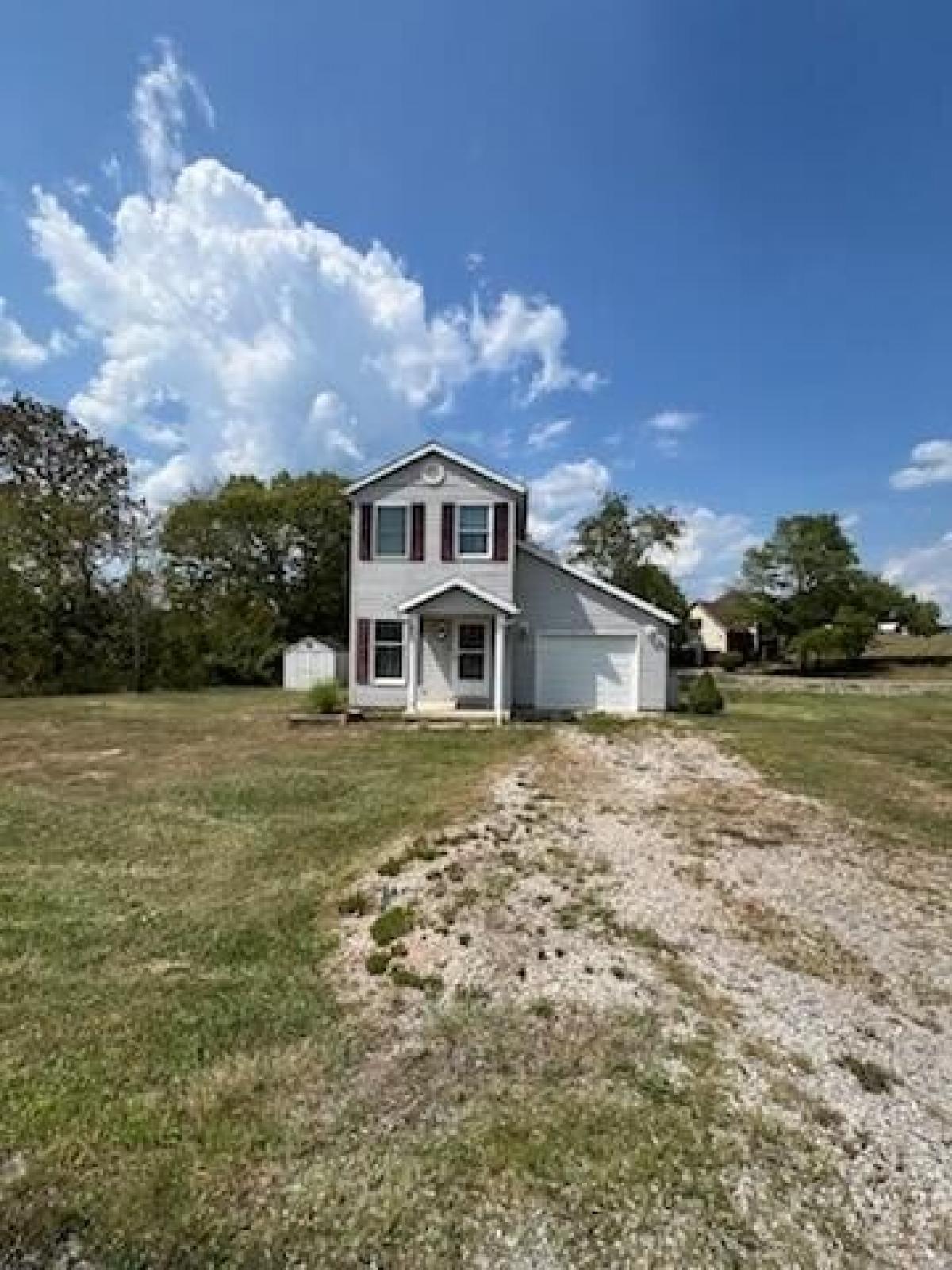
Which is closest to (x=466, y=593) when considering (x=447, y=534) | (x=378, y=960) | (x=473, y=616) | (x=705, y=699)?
(x=473, y=616)

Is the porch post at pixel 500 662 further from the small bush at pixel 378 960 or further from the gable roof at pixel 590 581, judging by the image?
the small bush at pixel 378 960

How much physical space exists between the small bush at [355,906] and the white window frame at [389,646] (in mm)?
11117

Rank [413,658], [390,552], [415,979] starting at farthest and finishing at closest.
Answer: [390,552]
[413,658]
[415,979]

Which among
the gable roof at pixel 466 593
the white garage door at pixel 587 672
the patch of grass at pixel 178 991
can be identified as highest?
the gable roof at pixel 466 593

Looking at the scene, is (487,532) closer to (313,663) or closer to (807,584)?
(313,663)

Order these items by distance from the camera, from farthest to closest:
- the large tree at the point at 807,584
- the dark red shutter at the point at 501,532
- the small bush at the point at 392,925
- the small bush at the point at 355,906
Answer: the large tree at the point at 807,584 < the dark red shutter at the point at 501,532 < the small bush at the point at 355,906 < the small bush at the point at 392,925

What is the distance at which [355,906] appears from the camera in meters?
6.33

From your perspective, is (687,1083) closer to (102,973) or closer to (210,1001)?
(210,1001)

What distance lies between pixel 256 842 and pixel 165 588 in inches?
1099

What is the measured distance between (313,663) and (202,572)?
10374 millimetres

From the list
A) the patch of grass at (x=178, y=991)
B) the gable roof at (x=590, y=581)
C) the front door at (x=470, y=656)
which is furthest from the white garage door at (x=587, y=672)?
the patch of grass at (x=178, y=991)

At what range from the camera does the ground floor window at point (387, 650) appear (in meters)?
17.7

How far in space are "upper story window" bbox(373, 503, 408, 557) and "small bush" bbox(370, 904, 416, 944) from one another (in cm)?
1214

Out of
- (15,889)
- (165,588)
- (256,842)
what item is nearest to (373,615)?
(256,842)
